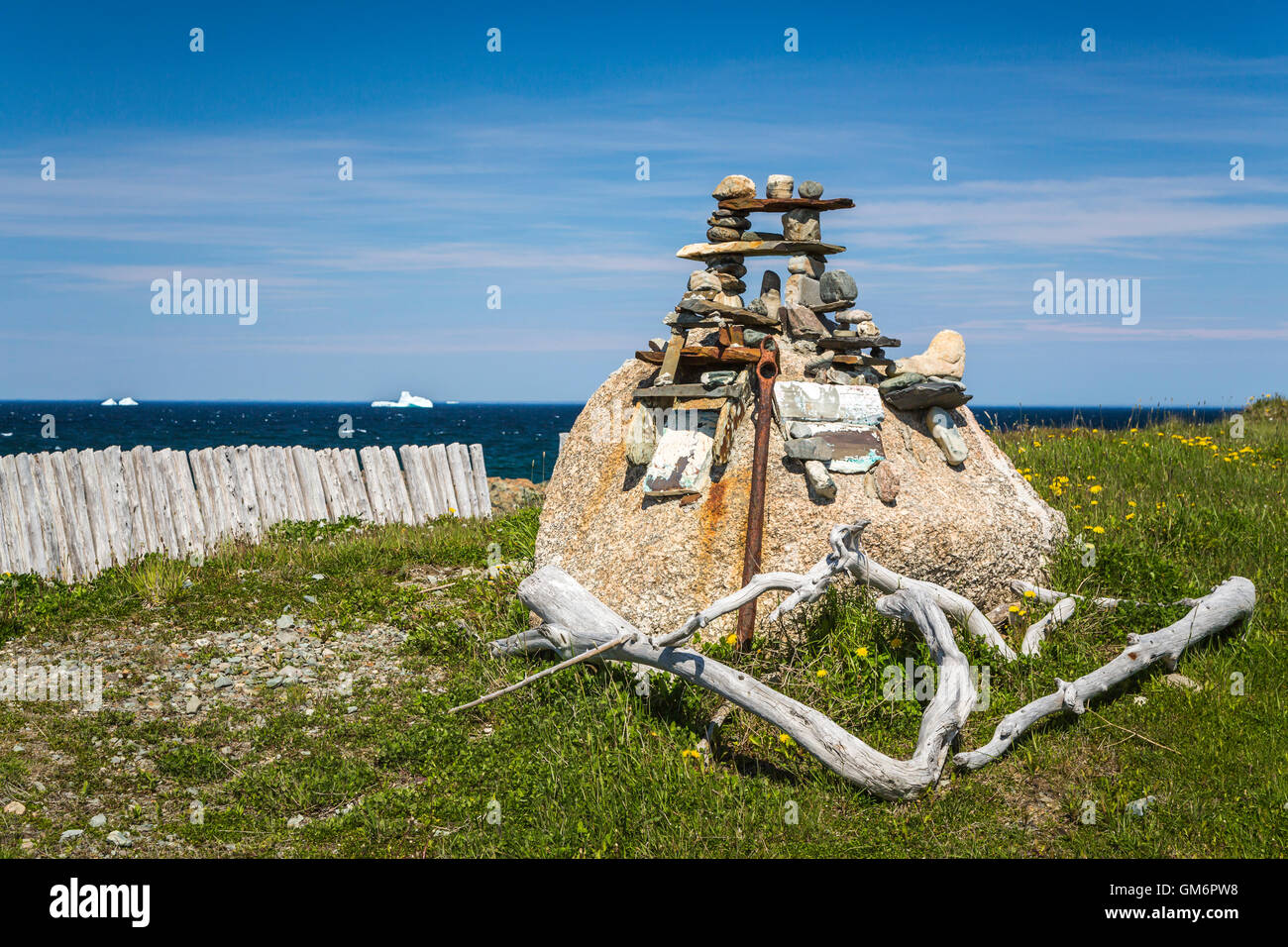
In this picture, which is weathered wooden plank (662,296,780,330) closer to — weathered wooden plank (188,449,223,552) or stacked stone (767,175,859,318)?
stacked stone (767,175,859,318)

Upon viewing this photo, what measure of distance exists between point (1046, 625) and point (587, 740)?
3.08 meters

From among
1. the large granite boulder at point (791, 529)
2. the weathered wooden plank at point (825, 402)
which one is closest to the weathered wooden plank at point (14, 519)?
the large granite boulder at point (791, 529)

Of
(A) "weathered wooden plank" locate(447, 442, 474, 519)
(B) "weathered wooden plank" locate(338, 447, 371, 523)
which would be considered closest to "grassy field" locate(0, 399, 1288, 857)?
(B) "weathered wooden plank" locate(338, 447, 371, 523)

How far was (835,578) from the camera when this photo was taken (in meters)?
5.90

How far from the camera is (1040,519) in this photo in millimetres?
6887

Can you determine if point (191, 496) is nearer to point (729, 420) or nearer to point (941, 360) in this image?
point (729, 420)

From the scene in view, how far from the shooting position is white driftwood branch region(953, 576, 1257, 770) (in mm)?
4848

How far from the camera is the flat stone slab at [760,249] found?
6.82m

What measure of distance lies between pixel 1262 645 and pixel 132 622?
8281 millimetres

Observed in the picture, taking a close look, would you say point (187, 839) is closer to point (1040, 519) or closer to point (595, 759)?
point (595, 759)

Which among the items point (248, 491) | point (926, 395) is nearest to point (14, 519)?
point (248, 491)

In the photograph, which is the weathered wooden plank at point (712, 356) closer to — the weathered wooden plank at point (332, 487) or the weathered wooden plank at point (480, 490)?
the weathered wooden plank at point (332, 487)

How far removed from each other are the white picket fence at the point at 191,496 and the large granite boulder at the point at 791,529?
520 centimetres
